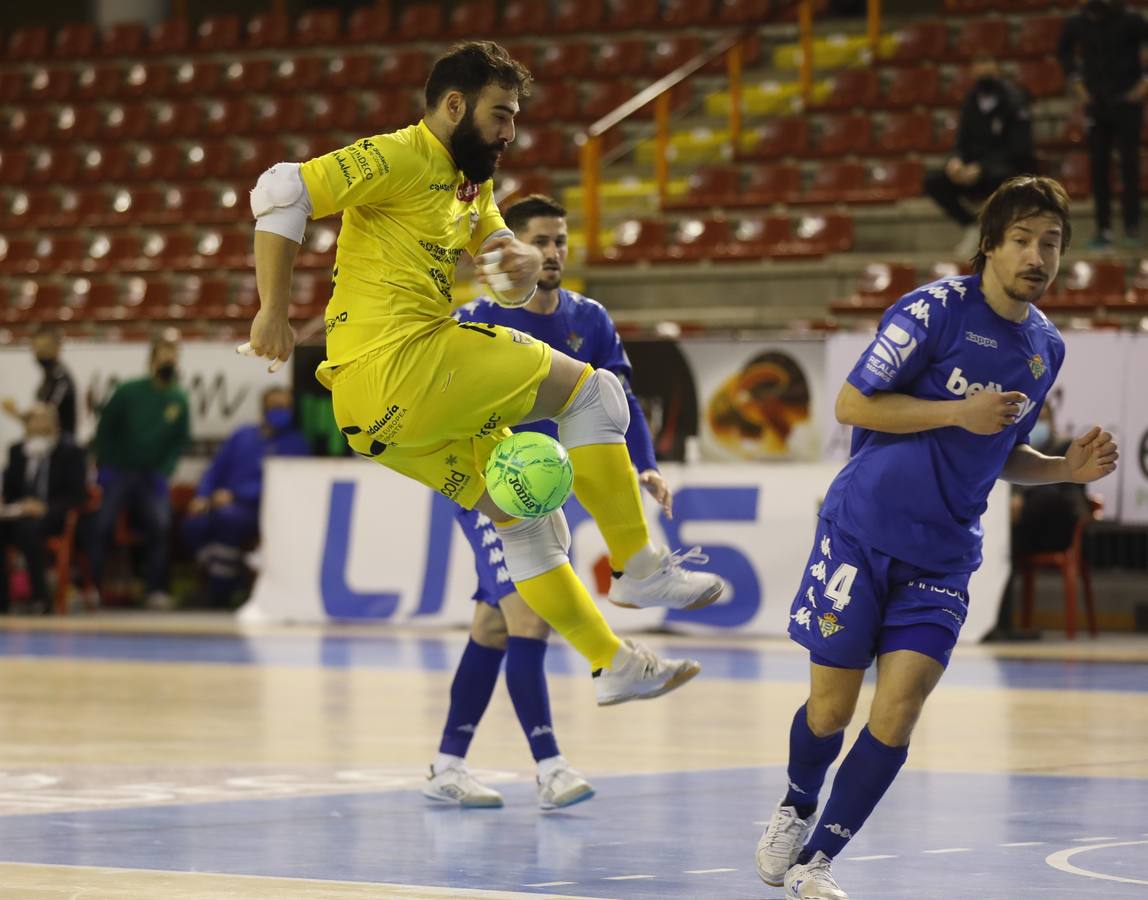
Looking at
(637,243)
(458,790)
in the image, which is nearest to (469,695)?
(458,790)

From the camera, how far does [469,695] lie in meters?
7.83

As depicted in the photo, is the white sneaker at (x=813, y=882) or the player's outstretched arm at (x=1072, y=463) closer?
the white sneaker at (x=813, y=882)

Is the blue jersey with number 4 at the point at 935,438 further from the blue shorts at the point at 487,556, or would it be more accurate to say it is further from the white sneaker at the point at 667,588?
the blue shorts at the point at 487,556

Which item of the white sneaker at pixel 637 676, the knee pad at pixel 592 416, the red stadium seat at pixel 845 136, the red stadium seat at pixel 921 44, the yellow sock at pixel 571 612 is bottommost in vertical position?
the white sneaker at pixel 637 676

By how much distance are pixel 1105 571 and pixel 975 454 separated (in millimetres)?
10190

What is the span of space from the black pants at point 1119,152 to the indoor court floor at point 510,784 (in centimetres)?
453

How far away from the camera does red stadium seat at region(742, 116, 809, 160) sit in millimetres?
20172

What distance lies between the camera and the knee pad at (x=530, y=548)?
6325 millimetres

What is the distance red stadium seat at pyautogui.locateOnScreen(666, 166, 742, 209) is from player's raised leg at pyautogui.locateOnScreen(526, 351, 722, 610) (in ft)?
44.9

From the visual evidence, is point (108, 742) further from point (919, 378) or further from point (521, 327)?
point (919, 378)

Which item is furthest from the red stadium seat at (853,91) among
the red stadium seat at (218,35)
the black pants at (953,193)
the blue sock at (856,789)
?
the blue sock at (856,789)

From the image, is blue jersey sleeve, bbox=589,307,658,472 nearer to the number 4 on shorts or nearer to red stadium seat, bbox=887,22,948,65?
the number 4 on shorts

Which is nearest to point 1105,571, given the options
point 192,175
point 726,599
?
point 726,599

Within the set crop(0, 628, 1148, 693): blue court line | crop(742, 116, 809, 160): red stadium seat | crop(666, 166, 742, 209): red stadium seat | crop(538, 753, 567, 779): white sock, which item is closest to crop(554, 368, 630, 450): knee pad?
crop(538, 753, 567, 779): white sock
